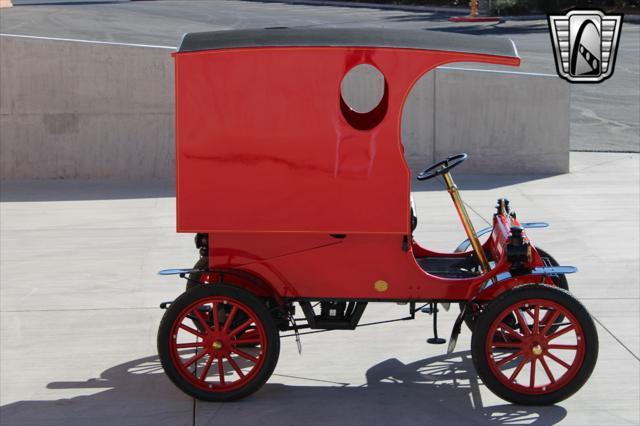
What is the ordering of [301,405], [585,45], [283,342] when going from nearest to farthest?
[301,405]
[283,342]
[585,45]

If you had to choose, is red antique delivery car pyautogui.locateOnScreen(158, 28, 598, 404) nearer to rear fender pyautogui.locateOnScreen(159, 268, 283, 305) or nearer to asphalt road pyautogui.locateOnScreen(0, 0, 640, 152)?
rear fender pyautogui.locateOnScreen(159, 268, 283, 305)

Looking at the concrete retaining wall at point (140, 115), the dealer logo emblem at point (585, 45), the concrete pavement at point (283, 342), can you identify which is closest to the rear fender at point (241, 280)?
the concrete pavement at point (283, 342)

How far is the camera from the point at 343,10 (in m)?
35.3

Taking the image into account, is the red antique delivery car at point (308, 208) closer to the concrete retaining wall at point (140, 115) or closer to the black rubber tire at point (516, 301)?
the black rubber tire at point (516, 301)

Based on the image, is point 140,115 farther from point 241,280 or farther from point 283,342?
point 241,280

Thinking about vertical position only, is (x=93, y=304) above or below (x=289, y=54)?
below

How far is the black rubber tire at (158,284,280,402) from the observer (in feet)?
19.8

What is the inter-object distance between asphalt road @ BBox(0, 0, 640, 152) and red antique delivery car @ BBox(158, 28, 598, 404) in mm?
9628

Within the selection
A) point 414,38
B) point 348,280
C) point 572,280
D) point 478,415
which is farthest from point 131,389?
point 572,280

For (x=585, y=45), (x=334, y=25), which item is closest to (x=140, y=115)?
(x=585, y=45)

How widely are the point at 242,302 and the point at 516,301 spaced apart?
1429 mm

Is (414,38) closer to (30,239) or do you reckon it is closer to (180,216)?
(180,216)

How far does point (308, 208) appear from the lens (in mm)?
6035

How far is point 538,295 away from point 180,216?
1912mm
